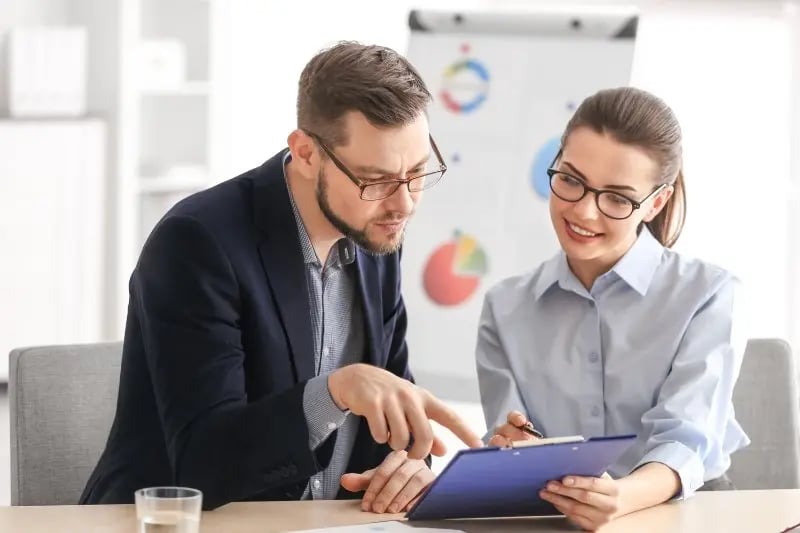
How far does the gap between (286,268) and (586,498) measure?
53 centimetres

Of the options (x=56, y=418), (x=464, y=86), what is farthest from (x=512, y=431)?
(x=464, y=86)

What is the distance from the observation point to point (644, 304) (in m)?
2.05

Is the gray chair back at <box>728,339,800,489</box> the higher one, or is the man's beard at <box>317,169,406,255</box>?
the man's beard at <box>317,169,406,255</box>

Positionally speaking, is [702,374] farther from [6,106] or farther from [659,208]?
[6,106]

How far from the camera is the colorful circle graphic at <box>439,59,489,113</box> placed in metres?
3.92

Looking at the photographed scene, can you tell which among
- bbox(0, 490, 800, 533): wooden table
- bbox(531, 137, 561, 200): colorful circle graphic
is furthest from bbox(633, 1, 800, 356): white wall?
bbox(0, 490, 800, 533): wooden table

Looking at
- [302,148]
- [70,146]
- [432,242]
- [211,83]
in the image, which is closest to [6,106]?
[70,146]

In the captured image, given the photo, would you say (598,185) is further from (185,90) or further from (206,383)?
(185,90)

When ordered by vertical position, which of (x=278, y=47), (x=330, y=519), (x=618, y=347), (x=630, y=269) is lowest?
(x=330, y=519)

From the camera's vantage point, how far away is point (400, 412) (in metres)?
1.48

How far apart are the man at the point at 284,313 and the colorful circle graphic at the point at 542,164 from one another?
1.94 metres

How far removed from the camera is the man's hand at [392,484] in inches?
65.4

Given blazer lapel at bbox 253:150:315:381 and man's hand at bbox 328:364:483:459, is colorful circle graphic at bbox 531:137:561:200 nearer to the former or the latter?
blazer lapel at bbox 253:150:315:381

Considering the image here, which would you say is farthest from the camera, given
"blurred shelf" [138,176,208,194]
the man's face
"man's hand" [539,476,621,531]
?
"blurred shelf" [138,176,208,194]
